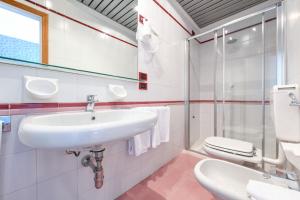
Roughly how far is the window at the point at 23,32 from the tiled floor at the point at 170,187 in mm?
1130

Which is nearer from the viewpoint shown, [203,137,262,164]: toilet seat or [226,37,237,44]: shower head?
[203,137,262,164]: toilet seat

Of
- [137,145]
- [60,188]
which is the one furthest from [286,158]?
[60,188]

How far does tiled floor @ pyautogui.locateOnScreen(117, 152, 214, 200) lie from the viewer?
1.08 meters

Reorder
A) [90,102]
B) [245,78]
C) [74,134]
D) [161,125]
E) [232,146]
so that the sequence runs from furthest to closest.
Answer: [245,78] < [161,125] < [232,146] < [90,102] < [74,134]

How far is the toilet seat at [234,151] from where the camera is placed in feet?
3.48

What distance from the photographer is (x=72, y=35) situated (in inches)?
33.4

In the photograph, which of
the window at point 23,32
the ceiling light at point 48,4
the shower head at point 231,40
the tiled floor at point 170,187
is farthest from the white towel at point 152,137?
the shower head at point 231,40

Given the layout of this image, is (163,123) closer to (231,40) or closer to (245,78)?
(245,78)

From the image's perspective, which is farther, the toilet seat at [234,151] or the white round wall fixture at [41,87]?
the toilet seat at [234,151]

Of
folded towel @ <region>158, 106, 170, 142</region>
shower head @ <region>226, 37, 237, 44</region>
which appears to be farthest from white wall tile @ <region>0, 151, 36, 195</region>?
shower head @ <region>226, 37, 237, 44</region>

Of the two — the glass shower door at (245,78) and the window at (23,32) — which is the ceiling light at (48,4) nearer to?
the window at (23,32)

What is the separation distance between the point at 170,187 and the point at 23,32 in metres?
1.46

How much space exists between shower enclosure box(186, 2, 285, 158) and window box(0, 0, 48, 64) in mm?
1724

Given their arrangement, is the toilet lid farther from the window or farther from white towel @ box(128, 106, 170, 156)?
the window
